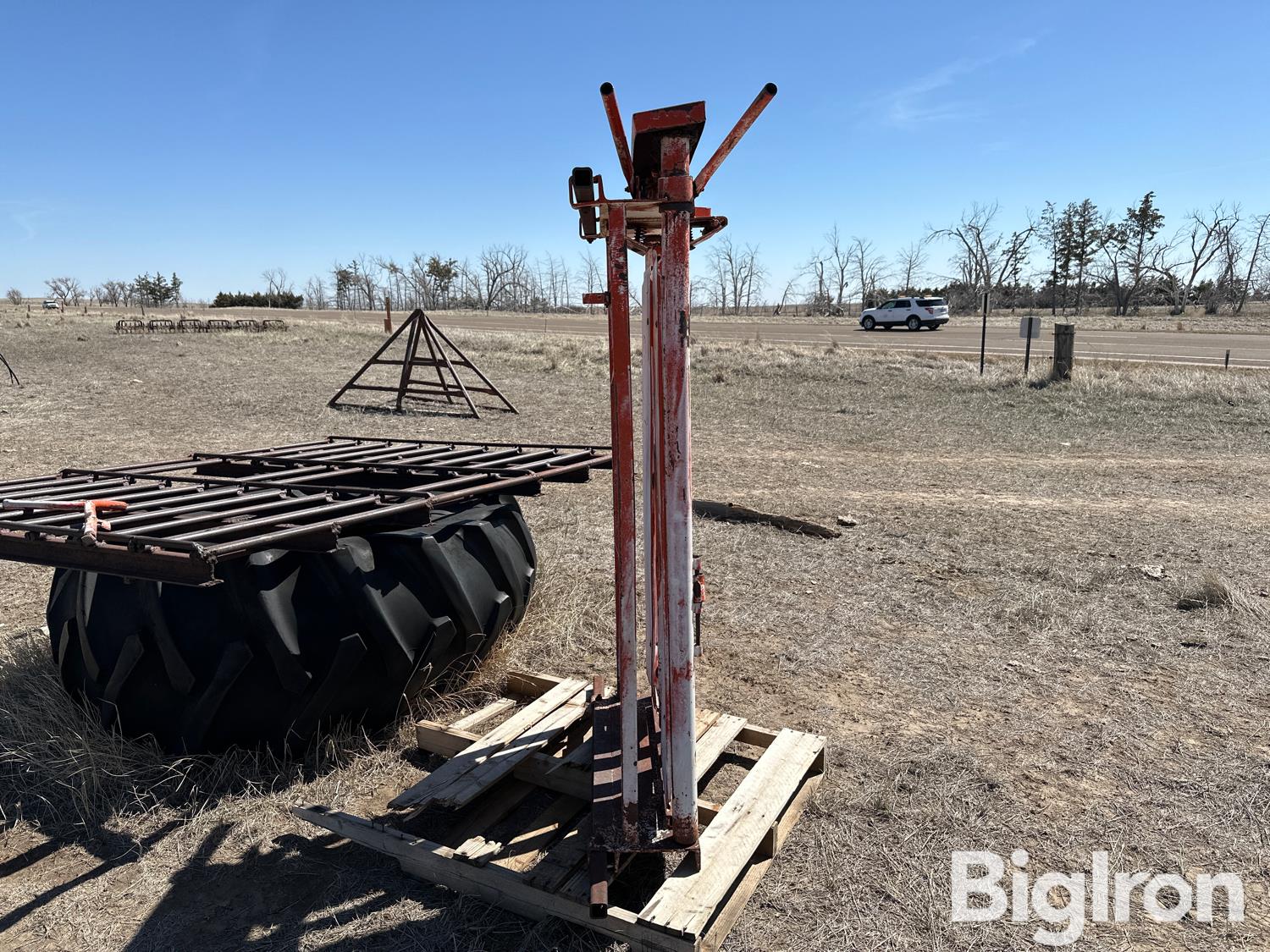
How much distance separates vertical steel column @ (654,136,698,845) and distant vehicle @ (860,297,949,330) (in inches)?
1435

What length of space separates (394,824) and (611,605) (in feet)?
7.43

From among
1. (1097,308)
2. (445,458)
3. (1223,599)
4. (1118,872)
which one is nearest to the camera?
(1118,872)

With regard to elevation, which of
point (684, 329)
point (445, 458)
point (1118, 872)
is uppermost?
point (684, 329)

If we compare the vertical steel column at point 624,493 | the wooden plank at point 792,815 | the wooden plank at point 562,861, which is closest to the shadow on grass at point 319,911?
the wooden plank at point 562,861

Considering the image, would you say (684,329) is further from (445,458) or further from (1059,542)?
(1059,542)

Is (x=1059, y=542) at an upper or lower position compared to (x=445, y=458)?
lower

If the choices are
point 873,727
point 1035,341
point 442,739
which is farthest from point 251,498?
point 1035,341

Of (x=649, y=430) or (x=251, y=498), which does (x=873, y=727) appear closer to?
(x=649, y=430)

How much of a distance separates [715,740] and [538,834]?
2.76ft

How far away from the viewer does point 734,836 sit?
2604 mm

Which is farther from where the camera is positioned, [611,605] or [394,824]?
[611,605]

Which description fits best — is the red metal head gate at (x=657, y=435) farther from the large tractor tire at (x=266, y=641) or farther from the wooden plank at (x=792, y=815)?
the large tractor tire at (x=266, y=641)

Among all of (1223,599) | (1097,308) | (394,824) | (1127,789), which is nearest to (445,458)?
(394,824)

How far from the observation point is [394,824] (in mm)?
2881
